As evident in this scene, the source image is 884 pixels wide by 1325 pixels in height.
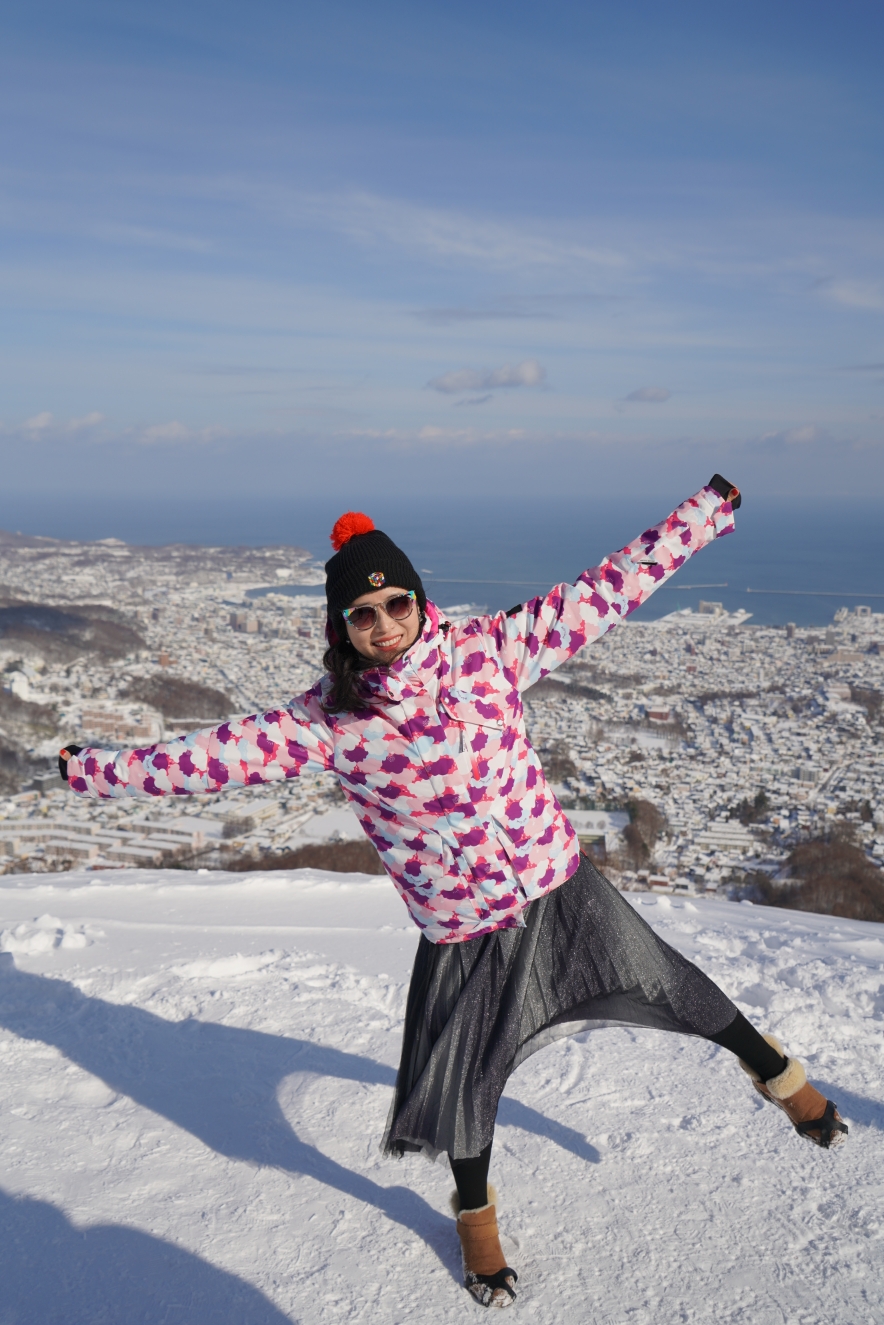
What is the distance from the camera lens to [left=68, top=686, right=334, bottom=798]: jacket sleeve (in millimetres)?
1685

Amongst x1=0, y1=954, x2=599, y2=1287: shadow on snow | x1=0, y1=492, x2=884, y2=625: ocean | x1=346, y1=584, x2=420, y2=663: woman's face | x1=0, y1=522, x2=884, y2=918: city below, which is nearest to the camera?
x1=346, y1=584, x2=420, y2=663: woman's face

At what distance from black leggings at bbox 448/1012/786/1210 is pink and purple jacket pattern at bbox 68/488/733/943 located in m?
0.45

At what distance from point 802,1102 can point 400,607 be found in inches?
54.3

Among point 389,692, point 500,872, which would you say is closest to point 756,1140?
point 500,872

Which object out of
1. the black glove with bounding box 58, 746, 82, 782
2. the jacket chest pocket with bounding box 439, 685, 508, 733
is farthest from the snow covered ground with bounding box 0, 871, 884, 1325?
the jacket chest pocket with bounding box 439, 685, 508, 733

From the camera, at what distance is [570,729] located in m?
21.8

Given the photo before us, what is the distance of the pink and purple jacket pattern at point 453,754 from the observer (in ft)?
5.31

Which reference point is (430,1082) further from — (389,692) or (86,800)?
(86,800)

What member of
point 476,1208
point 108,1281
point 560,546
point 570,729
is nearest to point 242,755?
point 476,1208

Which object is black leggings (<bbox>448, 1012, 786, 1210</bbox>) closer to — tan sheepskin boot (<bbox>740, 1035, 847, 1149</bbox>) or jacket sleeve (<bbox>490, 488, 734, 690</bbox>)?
tan sheepskin boot (<bbox>740, 1035, 847, 1149</bbox>)

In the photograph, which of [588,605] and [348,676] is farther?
[588,605]

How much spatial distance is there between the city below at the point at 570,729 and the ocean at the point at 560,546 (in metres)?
3.36

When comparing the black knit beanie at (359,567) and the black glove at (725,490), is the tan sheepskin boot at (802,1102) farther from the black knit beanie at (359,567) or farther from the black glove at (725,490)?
the black knit beanie at (359,567)

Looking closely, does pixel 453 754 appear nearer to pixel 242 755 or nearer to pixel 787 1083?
pixel 242 755
